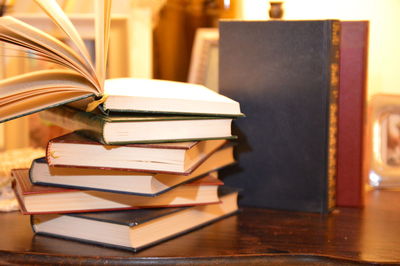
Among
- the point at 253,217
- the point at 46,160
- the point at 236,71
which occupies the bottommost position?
the point at 253,217

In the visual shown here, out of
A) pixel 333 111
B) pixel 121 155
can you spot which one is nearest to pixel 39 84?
pixel 121 155

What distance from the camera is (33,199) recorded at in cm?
77

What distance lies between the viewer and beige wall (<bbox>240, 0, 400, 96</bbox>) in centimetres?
114

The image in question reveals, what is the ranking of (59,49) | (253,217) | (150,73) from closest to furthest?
(59,49) < (253,217) < (150,73)

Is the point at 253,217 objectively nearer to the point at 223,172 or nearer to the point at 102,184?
the point at 223,172

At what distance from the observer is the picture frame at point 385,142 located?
1075mm

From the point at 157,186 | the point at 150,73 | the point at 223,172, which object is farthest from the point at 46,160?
the point at 150,73

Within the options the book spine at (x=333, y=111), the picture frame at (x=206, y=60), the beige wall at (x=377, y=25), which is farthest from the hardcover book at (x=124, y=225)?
the beige wall at (x=377, y=25)

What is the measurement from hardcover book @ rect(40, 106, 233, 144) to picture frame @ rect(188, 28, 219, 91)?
375 mm

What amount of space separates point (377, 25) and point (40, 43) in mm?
725

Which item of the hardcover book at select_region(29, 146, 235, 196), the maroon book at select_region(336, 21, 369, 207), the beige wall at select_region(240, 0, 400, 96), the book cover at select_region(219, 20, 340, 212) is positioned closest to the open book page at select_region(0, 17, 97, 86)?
the hardcover book at select_region(29, 146, 235, 196)

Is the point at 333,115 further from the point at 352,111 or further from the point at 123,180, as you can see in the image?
the point at 123,180

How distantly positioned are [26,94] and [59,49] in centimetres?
7

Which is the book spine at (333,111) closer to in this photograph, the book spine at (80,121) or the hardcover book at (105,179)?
the hardcover book at (105,179)
